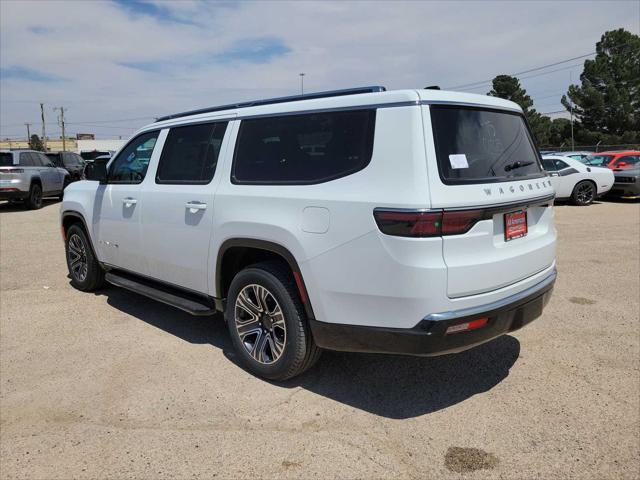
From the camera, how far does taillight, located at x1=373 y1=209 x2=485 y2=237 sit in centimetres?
275

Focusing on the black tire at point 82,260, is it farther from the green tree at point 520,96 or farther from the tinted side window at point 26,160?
the green tree at point 520,96

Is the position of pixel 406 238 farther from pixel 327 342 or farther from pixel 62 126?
pixel 62 126

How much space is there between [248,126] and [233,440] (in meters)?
2.24

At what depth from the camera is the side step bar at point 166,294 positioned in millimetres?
4121

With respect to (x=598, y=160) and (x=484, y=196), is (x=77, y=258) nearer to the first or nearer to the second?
(x=484, y=196)

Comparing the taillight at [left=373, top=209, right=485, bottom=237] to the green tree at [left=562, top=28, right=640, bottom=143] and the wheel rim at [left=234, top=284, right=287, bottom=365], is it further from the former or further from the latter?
the green tree at [left=562, top=28, right=640, bottom=143]

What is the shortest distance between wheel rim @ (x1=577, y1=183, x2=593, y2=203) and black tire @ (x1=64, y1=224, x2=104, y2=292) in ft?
44.2

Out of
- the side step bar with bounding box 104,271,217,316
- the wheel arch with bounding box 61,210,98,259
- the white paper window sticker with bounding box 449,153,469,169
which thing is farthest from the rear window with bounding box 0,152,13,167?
the white paper window sticker with bounding box 449,153,469,169

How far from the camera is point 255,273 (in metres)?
3.62

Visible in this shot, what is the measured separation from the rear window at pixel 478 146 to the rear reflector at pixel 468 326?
0.82 m

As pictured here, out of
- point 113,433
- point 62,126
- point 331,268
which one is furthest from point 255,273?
point 62,126

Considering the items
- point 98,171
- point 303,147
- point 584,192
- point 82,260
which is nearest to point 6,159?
point 82,260

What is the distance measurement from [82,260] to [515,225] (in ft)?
16.3

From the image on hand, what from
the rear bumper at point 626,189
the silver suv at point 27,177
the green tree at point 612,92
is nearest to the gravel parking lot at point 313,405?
the silver suv at point 27,177
